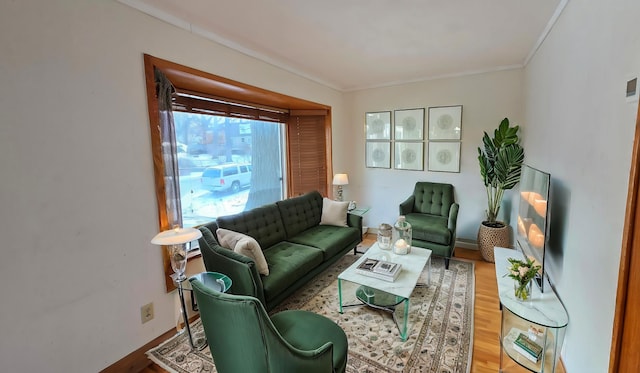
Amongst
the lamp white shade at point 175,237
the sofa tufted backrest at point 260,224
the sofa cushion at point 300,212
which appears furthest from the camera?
the sofa cushion at point 300,212

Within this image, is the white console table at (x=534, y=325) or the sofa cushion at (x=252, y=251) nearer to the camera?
the white console table at (x=534, y=325)

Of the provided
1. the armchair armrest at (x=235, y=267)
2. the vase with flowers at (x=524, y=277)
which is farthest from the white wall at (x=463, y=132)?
the armchair armrest at (x=235, y=267)

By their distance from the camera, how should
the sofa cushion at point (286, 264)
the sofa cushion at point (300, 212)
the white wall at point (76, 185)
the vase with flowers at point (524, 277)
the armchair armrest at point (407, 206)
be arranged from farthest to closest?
the armchair armrest at point (407, 206), the sofa cushion at point (300, 212), the sofa cushion at point (286, 264), the vase with flowers at point (524, 277), the white wall at point (76, 185)

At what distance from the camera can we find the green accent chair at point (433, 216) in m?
3.38

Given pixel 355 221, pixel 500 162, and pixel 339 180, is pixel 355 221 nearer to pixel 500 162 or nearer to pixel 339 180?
pixel 339 180

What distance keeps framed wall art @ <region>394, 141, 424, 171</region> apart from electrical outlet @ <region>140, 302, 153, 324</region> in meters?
3.73

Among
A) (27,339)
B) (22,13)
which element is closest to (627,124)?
(22,13)

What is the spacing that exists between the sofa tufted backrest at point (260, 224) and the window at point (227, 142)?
1.58 feet

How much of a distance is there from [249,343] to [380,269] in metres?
1.45

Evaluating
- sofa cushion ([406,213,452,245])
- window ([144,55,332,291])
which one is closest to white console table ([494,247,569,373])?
sofa cushion ([406,213,452,245])

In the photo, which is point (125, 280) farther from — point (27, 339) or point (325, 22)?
point (325, 22)

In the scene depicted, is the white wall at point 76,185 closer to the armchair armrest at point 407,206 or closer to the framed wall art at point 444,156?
the armchair armrest at point 407,206

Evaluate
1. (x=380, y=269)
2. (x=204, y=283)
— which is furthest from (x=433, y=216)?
(x=204, y=283)

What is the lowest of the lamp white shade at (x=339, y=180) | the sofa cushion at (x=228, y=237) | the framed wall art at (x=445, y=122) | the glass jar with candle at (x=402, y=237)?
the glass jar with candle at (x=402, y=237)
